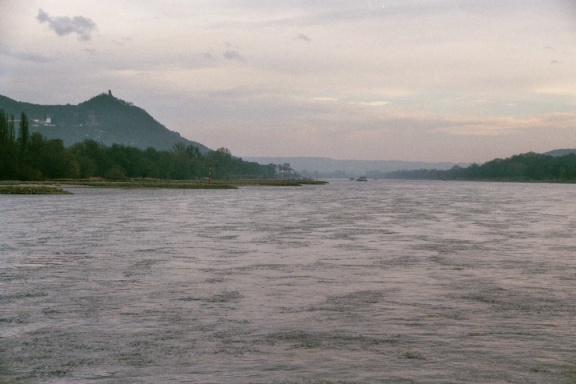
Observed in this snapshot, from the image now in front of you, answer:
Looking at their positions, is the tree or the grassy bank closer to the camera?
the grassy bank

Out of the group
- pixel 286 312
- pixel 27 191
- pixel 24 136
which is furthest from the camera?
pixel 24 136

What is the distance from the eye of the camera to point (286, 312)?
17.4 metres

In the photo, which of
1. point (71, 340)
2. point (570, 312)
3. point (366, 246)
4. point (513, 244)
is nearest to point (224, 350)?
point (71, 340)

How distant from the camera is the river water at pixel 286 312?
40.9 feet

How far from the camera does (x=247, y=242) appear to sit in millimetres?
36906

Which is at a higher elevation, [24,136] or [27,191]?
[24,136]

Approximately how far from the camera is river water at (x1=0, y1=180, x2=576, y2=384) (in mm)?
12469

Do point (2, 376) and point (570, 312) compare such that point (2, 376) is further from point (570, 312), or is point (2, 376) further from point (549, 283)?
point (549, 283)

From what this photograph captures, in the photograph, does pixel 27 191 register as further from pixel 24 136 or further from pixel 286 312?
pixel 286 312

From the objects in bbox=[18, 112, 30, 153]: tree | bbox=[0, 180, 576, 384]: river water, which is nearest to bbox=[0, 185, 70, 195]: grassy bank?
bbox=[18, 112, 30, 153]: tree

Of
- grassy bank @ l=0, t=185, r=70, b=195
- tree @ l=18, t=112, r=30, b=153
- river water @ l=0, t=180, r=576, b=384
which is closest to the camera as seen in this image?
river water @ l=0, t=180, r=576, b=384

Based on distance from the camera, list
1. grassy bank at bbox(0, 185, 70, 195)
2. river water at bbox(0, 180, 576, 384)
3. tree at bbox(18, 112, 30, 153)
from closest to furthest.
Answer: river water at bbox(0, 180, 576, 384)
grassy bank at bbox(0, 185, 70, 195)
tree at bbox(18, 112, 30, 153)

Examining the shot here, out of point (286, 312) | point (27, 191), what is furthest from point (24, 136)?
point (286, 312)

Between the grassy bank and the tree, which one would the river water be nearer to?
the grassy bank
